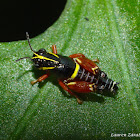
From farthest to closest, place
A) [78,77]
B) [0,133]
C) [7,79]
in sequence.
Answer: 1. [78,77]
2. [7,79]
3. [0,133]

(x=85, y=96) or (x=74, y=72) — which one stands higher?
(x=74, y=72)

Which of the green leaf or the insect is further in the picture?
the insect

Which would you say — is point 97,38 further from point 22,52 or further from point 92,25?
point 22,52

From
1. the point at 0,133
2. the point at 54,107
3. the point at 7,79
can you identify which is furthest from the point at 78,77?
A: the point at 0,133

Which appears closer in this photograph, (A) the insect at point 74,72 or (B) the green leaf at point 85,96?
(B) the green leaf at point 85,96
